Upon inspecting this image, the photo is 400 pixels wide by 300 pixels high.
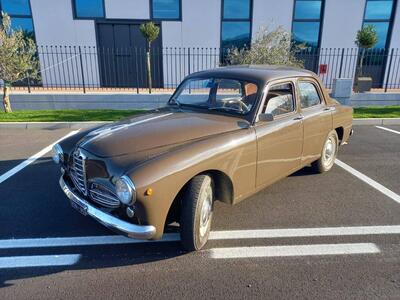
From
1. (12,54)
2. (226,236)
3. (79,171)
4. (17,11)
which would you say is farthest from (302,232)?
(17,11)

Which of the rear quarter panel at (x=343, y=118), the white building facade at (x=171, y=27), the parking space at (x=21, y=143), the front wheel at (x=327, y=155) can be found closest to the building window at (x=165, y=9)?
the white building facade at (x=171, y=27)

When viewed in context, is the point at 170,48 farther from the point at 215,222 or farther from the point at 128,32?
the point at 215,222

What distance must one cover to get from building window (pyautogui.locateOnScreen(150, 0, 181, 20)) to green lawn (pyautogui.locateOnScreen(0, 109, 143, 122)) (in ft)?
16.4

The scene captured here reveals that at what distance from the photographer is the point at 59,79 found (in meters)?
12.2

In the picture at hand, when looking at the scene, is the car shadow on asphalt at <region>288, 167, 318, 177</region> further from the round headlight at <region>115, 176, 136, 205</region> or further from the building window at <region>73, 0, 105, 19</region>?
the building window at <region>73, 0, 105, 19</region>

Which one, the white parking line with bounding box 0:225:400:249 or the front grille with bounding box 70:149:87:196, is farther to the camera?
the white parking line with bounding box 0:225:400:249

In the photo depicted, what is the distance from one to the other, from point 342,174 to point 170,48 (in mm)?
8868

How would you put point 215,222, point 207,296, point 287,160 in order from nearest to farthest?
point 207,296, point 215,222, point 287,160

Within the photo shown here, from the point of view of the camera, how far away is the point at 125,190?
2.41m

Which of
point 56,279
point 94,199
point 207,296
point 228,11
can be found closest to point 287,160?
point 207,296

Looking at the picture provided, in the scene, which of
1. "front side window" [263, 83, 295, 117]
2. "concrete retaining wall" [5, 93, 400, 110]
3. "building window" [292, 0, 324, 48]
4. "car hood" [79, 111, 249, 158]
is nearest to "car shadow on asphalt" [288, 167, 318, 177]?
"front side window" [263, 83, 295, 117]

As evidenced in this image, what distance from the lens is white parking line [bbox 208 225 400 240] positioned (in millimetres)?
3230

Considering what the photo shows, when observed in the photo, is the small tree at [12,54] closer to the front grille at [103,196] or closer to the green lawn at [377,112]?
the front grille at [103,196]

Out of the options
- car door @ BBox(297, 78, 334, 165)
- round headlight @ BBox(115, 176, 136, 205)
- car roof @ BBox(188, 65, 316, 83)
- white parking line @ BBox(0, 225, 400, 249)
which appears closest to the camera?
round headlight @ BBox(115, 176, 136, 205)
